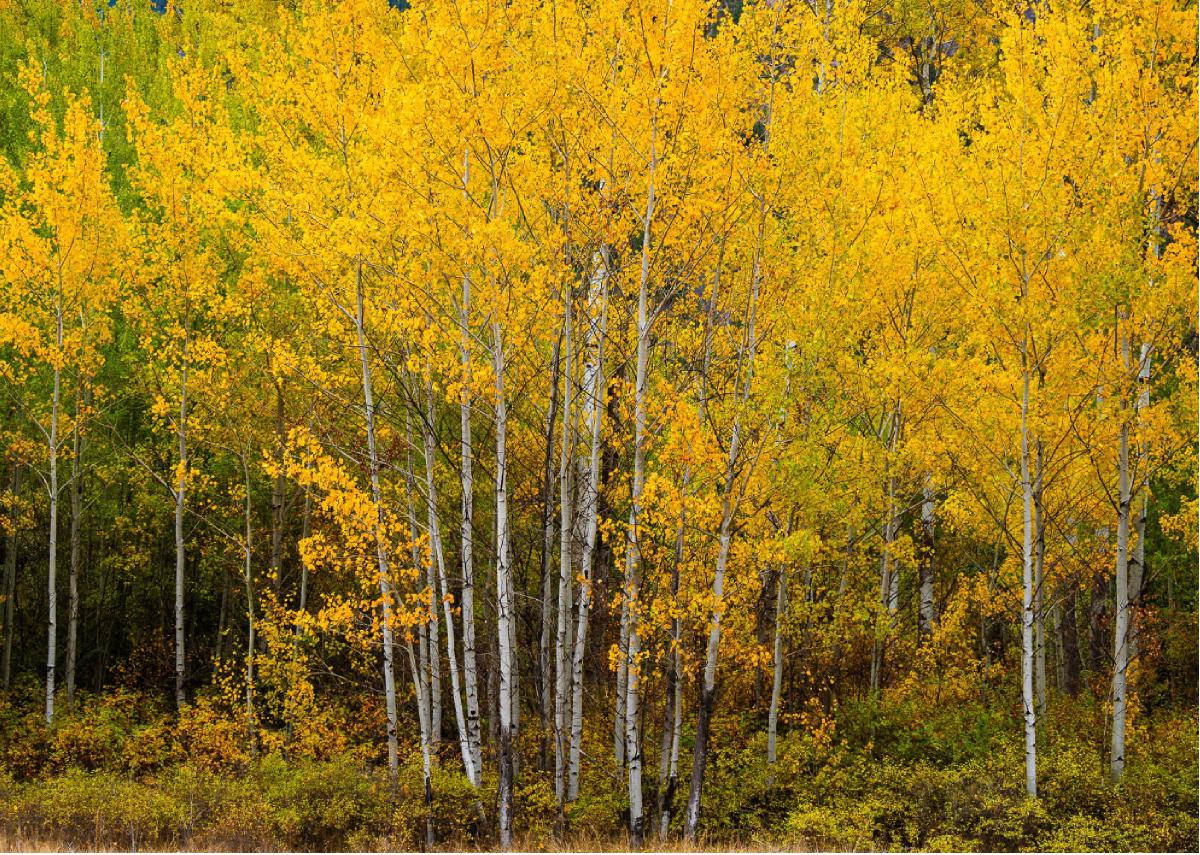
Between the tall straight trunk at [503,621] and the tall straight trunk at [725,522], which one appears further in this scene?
the tall straight trunk at [725,522]

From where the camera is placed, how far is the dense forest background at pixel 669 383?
1005 cm

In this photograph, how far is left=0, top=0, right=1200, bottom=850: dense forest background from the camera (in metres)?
10.0

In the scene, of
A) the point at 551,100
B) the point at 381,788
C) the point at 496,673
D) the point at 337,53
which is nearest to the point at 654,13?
the point at 551,100

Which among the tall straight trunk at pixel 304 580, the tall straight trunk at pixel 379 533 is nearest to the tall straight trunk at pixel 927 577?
the tall straight trunk at pixel 379 533

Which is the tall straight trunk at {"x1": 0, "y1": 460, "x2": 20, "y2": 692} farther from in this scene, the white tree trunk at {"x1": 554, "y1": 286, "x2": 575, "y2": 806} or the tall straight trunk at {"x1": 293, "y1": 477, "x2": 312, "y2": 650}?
the white tree trunk at {"x1": 554, "y1": 286, "x2": 575, "y2": 806}

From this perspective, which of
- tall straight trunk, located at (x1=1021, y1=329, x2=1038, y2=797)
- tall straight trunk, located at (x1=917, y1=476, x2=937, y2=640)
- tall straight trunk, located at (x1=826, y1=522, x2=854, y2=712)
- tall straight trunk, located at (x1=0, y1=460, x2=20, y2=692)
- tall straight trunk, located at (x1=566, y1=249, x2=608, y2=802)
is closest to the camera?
tall straight trunk, located at (x1=1021, y1=329, x2=1038, y2=797)

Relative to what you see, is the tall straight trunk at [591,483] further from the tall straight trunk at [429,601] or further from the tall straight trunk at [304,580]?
the tall straight trunk at [304,580]

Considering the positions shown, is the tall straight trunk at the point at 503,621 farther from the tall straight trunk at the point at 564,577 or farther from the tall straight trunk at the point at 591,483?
the tall straight trunk at the point at 591,483

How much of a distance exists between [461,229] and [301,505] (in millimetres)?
8671

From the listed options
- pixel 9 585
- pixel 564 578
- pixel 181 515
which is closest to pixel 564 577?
pixel 564 578

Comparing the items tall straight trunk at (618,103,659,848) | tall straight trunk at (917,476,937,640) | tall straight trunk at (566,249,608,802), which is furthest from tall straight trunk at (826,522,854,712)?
tall straight trunk at (566,249,608,802)

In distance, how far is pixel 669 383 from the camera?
10.9 meters

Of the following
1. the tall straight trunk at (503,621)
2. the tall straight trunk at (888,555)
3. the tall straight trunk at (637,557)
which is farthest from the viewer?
the tall straight trunk at (888,555)

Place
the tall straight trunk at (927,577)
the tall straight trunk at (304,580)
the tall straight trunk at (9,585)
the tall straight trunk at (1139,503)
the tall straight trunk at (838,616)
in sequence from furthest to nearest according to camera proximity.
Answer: the tall straight trunk at (9,585) < the tall straight trunk at (927,577) < the tall straight trunk at (838,616) < the tall straight trunk at (304,580) < the tall straight trunk at (1139,503)
